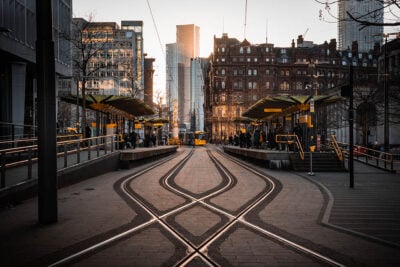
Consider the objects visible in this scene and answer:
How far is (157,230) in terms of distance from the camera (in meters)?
6.64

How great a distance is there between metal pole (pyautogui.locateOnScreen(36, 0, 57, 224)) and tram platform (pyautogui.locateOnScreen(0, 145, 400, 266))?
1.70ft

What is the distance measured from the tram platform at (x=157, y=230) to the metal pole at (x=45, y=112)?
0.52 meters

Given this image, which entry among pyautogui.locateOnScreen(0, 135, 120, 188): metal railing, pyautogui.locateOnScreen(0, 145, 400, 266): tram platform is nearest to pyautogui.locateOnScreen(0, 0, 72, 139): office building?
pyautogui.locateOnScreen(0, 135, 120, 188): metal railing

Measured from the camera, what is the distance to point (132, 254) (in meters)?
5.28

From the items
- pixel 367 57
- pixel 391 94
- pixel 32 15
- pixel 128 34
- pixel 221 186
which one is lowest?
pixel 221 186

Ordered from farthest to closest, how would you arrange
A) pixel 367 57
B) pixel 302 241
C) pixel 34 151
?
pixel 367 57 < pixel 34 151 < pixel 302 241

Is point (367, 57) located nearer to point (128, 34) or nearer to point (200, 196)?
point (128, 34)

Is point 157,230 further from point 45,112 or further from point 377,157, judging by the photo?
point 377,157

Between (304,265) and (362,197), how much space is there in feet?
21.2

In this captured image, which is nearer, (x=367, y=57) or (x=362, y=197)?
(x=362, y=197)

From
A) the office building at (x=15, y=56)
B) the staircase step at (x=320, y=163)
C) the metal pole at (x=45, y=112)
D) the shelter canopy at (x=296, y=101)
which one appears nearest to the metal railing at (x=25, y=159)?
the metal pole at (x=45, y=112)

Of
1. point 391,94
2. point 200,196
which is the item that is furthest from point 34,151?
point 391,94

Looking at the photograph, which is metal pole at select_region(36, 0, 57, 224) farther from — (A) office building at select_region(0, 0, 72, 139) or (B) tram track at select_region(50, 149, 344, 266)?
(A) office building at select_region(0, 0, 72, 139)

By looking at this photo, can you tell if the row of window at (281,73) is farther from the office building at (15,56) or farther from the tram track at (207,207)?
the tram track at (207,207)
